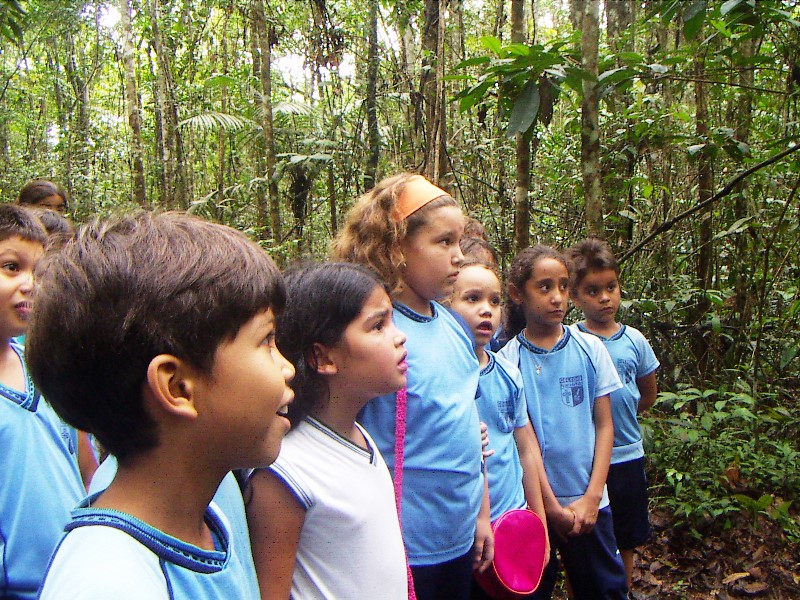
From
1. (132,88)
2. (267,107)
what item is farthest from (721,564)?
(132,88)

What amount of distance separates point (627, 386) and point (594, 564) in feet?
2.64

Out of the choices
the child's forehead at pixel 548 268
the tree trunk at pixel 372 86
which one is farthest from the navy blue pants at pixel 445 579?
the tree trunk at pixel 372 86

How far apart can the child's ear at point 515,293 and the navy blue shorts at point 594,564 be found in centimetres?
92

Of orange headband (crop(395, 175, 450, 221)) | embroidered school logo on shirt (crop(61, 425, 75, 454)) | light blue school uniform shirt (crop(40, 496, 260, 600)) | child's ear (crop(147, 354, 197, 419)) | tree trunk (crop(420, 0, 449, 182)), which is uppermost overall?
tree trunk (crop(420, 0, 449, 182))

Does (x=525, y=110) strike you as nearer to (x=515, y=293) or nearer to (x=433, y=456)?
(x=515, y=293)

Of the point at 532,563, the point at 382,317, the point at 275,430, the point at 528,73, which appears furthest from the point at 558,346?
the point at 275,430

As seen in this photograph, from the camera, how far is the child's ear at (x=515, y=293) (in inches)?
107

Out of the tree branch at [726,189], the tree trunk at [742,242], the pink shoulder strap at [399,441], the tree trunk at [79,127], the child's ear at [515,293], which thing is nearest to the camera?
the pink shoulder strap at [399,441]

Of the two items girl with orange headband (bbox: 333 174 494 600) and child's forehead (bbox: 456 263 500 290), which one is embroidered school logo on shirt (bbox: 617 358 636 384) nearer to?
child's forehead (bbox: 456 263 500 290)

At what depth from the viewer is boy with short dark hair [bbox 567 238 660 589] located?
110 inches

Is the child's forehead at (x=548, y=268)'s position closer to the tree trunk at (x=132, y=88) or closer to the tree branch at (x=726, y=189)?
the tree branch at (x=726, y=189)

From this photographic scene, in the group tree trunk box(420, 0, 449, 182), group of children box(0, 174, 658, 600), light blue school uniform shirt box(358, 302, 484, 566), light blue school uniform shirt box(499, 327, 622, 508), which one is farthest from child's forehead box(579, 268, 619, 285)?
tree trunk box(420, 0, 449, 182)

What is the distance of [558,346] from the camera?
254 centimetres

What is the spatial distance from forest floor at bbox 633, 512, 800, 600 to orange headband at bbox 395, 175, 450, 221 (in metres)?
2.41
